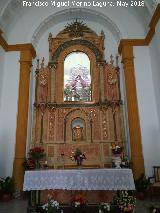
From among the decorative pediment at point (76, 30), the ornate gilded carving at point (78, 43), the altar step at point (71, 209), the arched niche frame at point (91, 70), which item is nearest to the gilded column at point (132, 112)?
the ornate gilded carving at point (78, 43)

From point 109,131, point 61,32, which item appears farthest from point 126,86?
point 61,32

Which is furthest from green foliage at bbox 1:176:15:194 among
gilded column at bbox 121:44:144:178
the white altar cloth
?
gilded column at bbox 121:44:144:178

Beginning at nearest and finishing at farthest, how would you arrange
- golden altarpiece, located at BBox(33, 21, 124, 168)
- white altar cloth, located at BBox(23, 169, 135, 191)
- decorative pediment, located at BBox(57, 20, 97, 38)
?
white altar cloth, located at BBox(23, 169, 135, 191) → golden altarpiece, located at BBox(33, 21, 124, 168) → decorative pediment, located at BBox(57, 20, 97, 38)

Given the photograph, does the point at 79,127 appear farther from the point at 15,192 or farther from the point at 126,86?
the point at 15,192

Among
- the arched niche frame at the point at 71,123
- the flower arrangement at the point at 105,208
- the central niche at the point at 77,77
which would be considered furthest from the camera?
the central niche at the point at 77,77

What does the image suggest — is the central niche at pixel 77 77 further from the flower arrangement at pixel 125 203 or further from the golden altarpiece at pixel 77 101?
the flower arrangement at pixel 125 203

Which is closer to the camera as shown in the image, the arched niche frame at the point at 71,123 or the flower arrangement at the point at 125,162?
the flower arrangement at the point at 125,162

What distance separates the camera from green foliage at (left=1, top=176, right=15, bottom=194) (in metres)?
7.95

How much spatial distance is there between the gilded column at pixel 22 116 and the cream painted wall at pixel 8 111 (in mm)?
207

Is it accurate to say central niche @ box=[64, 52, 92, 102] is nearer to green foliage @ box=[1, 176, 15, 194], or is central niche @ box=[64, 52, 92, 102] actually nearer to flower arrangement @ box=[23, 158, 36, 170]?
flower arrangement @ box=[23, 158, 36, 170]

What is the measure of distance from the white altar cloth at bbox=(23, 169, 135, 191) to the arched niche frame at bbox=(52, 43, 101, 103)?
15.8 feet

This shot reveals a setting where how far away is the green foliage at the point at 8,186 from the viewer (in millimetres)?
7953

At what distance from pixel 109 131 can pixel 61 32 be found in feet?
16.7

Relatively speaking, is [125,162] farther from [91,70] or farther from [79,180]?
[91,70]
